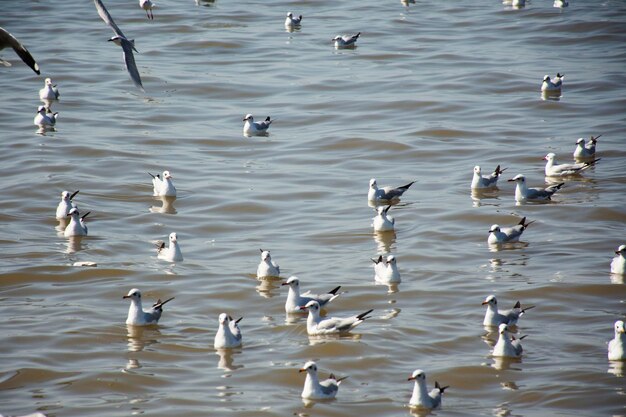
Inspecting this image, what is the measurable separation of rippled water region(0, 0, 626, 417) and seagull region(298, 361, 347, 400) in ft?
0.70

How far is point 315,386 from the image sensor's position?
37.8ft

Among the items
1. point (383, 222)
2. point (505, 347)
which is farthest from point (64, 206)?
point (505, 347)

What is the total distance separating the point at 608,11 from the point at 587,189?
60.8 feet

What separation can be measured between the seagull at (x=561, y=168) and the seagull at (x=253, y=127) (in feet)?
23.5

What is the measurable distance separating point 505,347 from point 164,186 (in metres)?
9.30

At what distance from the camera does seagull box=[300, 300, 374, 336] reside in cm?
1342

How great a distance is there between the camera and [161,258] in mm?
16500

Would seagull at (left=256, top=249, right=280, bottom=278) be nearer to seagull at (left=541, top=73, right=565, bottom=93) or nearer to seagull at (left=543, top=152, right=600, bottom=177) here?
seagull at (left=543, top=152, right=600, bottom=177)

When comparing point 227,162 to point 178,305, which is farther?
point 227,162

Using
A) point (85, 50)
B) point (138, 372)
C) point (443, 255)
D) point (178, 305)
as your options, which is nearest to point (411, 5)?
point (85, 50)

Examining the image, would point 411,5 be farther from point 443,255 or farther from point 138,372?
point 138,372

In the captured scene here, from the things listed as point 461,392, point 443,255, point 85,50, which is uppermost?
point 85,50

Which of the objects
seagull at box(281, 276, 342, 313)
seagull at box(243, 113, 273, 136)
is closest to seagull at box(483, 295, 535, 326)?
Answer: seagull at box(281, 276, 342, 313)

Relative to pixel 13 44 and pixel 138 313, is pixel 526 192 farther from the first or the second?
pixel 13 44
